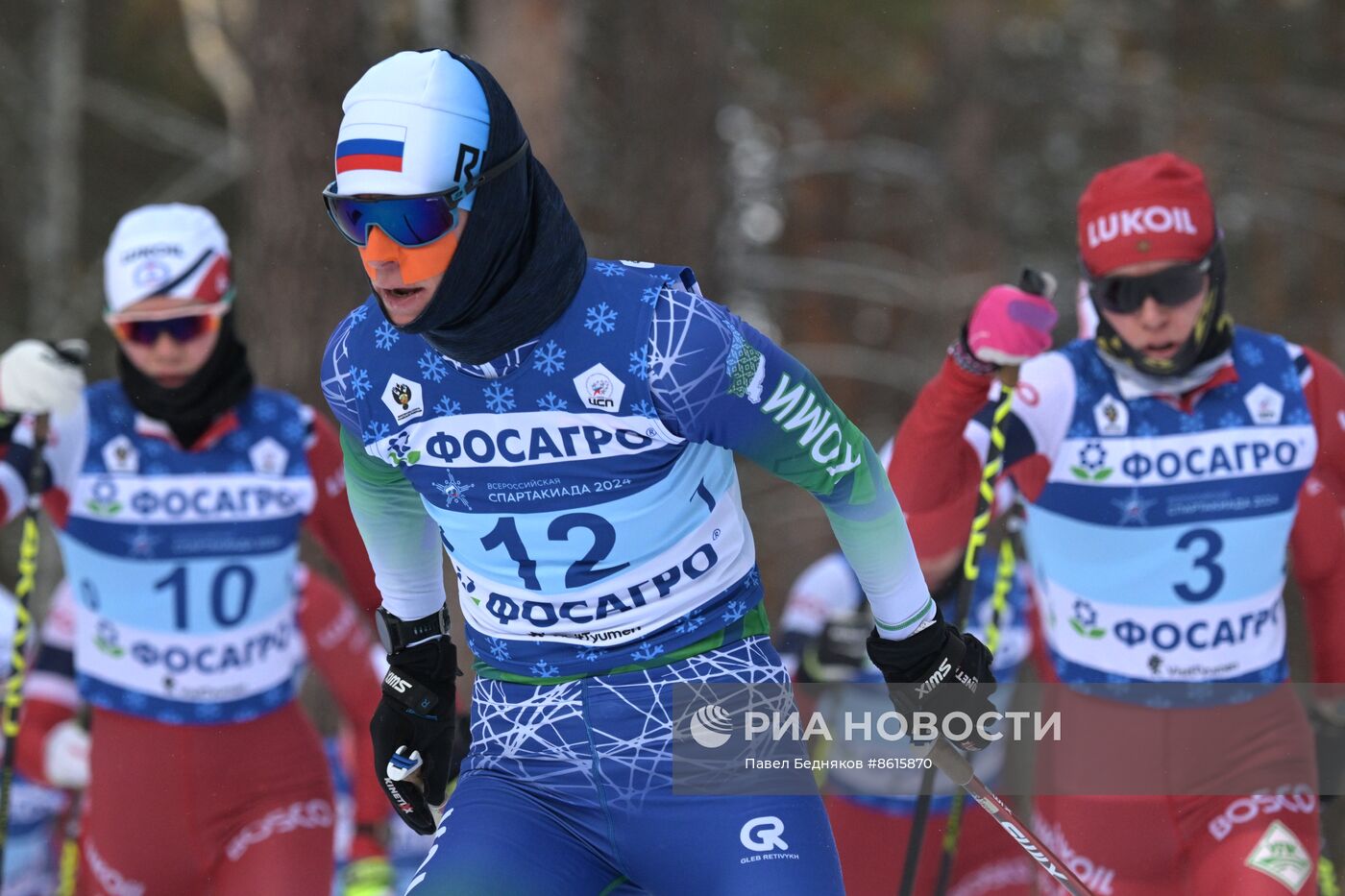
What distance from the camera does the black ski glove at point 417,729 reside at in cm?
386

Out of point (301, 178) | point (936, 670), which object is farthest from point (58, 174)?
point (936, 670)

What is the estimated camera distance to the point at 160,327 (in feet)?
18.0

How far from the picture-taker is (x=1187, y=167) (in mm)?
5289

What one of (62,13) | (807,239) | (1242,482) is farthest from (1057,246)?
(1242,482)

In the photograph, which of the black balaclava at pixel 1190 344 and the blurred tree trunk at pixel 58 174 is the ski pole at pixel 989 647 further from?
the blurred tree trunk at pixel 58 174

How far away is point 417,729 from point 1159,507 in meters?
2.20

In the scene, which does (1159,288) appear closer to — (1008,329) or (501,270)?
(1008,329)

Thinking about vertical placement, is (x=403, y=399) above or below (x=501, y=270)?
below

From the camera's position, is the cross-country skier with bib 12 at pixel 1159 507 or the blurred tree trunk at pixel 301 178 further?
the blurred tree trunk at pixel 301 178

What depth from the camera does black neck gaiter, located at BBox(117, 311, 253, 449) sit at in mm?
5367

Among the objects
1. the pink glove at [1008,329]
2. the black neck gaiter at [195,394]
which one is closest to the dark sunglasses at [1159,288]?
the pink glove at [1008,329]

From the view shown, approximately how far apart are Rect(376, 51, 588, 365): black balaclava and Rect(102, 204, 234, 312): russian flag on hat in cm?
235

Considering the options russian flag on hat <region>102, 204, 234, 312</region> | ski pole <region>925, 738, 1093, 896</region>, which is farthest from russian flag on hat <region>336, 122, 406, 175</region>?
russian flag on hat <region>102, 204, 234, 312</region>

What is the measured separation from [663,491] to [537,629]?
0.38m
